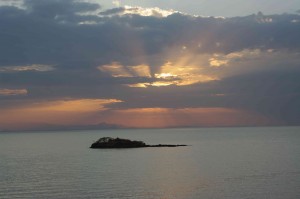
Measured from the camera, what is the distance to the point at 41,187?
2507 inches

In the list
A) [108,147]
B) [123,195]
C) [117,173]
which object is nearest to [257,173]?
[117,173]

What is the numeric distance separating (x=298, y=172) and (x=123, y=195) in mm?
38490

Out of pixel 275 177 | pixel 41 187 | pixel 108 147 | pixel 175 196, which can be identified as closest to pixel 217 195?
pixel 175 196

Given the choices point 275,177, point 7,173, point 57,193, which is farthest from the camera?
point 7,173

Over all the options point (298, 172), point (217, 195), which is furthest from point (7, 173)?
point (298, 172)

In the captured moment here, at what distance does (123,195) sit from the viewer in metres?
55.4

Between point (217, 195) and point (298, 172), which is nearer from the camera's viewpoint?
point (217, 195)

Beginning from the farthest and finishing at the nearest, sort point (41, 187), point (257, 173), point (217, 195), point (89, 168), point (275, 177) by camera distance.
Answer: point (89, 168)
point (257, 173)
point (275, 177)
point (41, 187)
point (217, 195)

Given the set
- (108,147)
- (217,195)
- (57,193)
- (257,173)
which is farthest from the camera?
(108,147)

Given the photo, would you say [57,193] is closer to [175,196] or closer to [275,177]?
[175,196]

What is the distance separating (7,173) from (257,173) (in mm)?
48859

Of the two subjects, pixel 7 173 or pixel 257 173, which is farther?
pixel 7 173

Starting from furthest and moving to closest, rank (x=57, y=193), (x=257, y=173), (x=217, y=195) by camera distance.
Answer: (x=257, y=173) → (x=57, y=193) → (x=217, y=195)

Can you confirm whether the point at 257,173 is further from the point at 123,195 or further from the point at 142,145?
the point at 142,145
